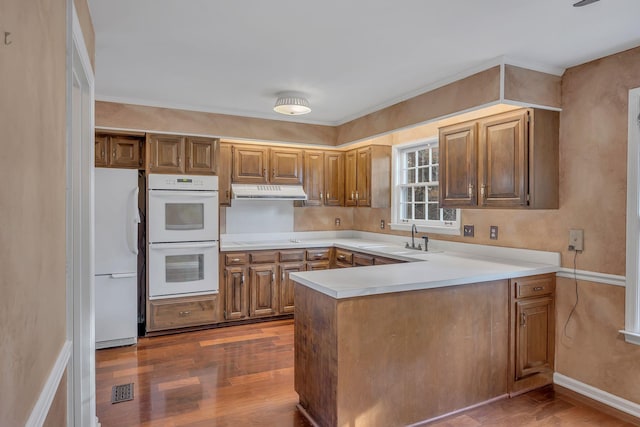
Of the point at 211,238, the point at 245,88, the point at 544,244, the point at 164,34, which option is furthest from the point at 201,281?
the point at 544,244

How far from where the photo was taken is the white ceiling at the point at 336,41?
2141 millimetres

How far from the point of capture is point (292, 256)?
4758mm

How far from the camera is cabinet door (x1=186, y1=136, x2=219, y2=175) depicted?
4328 millimetres

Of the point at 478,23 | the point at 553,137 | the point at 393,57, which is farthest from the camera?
the point at 553,137

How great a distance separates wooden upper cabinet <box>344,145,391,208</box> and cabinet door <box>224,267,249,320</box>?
5.49ft

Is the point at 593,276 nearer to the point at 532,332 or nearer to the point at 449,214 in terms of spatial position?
the point at 532,332

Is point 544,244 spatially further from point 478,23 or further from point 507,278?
point 478,23

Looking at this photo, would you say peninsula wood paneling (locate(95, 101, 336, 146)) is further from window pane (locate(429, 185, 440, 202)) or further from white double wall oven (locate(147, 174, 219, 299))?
window pane (locate(429, 185, 440, 202))

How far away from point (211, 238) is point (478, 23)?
10.7 ft

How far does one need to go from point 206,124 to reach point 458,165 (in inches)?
105

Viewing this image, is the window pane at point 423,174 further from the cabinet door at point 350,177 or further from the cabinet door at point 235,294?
the cabinet door at point 235,294

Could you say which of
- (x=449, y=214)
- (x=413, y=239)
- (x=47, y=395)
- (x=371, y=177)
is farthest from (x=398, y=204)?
(x=47, y=395)

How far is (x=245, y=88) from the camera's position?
11.8 ft

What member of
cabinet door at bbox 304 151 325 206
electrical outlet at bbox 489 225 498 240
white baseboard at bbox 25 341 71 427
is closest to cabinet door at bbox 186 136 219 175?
cabinet door at bbox 304 151 325 206
